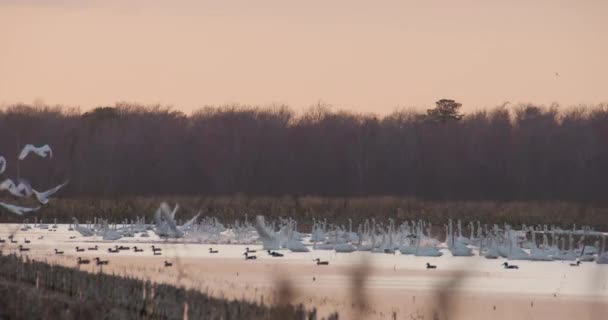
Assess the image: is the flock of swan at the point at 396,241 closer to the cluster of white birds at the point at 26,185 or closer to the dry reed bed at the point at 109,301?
the cluster of white birds at the point at 26,185

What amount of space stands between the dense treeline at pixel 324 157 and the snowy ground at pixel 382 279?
20.9 metres

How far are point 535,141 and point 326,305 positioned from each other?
139ft

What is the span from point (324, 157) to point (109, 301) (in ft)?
149

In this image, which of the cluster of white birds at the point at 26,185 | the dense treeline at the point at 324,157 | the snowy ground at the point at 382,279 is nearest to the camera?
the snowy ground at the point at 382,279

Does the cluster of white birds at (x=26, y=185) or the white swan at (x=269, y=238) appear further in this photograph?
the white swan at (x=269, y=238)

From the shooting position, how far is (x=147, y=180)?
56.6 meters

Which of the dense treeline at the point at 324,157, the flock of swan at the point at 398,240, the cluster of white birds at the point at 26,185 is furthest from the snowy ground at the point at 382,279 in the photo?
the dense treeline at the point at 324,157

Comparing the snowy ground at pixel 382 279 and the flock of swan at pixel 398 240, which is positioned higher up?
the flock of swan at pixel 398 240

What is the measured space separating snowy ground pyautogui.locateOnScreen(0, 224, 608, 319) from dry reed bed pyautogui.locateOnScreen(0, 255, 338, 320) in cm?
116

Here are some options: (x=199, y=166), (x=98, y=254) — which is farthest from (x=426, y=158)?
(x=98, y=254)

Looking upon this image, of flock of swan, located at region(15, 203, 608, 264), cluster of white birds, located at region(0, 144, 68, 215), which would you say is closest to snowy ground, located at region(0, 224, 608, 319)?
flock of swan, located at region(15, 203, 608, 264)

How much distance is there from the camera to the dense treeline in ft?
178

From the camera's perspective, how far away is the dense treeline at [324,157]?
178ft

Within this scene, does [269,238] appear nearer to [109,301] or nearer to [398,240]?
[398,240]
